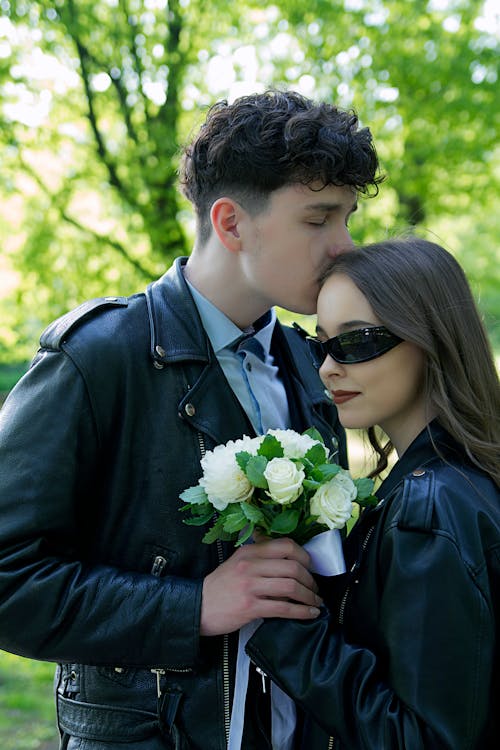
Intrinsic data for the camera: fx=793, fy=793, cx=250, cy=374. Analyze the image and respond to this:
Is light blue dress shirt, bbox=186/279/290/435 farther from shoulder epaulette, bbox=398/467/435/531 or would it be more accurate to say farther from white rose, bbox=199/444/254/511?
shoulder epaulette, bbox=398/467/435/531

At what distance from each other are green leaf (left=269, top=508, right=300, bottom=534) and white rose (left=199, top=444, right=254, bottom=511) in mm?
107

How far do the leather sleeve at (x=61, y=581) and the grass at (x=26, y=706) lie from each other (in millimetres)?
3598

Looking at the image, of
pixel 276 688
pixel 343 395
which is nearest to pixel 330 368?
pixel 343 395

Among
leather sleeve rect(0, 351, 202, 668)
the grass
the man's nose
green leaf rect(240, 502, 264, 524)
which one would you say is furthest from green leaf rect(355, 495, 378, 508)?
the grass

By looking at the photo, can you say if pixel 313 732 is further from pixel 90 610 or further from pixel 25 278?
pixel 25 278

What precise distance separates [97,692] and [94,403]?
0.93 metres

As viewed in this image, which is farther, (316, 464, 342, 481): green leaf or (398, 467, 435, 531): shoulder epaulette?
(316, 464, 342, 481): green leaf

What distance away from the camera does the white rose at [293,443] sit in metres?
2.30

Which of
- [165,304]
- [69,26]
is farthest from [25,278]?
[165,304]

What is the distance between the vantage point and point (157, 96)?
8758 millimetres

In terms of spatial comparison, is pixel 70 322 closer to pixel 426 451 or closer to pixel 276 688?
pixel 426 451

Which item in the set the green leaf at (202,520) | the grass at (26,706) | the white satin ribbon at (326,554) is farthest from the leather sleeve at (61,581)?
the grass at (26,706)

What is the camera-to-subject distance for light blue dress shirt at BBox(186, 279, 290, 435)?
285cm

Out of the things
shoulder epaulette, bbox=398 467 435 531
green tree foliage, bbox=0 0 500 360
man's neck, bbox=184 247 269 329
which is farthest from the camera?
green tree foliage, bbox=0 0 500 360
